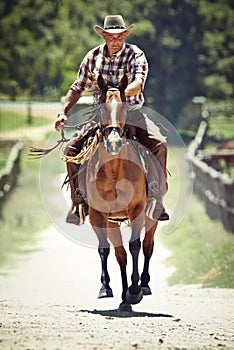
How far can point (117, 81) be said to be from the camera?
11.4m

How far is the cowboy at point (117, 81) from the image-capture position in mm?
11273

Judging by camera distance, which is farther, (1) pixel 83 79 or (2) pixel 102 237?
(1) pixel 83 79

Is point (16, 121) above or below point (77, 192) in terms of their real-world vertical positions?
→ below

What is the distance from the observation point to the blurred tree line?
32.8 m

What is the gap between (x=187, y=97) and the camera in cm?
3600

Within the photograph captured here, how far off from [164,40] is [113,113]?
2362 centimetres

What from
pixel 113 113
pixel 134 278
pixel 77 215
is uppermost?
pixel 113 113

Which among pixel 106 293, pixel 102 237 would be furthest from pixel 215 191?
pixel 102 237

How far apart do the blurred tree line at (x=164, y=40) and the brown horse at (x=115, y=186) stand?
2057 cm

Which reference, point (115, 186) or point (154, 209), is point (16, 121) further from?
point (115, 186)

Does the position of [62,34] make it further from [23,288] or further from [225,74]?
[23,288]

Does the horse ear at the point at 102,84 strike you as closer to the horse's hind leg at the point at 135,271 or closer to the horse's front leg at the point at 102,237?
the horse's front leg at the point at 102,237

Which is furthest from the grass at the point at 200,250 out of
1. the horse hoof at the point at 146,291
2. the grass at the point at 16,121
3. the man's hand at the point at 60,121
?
the grass at the point at 16,121

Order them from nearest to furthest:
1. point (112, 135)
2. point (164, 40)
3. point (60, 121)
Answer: point (112, 135) < point (60, 121) < point (164, 40)
